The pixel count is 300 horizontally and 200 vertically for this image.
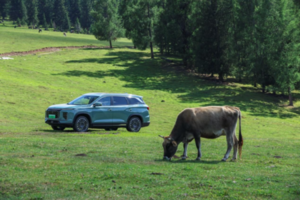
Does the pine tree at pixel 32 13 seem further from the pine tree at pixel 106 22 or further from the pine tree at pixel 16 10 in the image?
the pine tree at pixel 106 22

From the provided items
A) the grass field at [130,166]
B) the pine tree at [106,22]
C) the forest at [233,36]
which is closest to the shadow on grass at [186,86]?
the forest at [233,36]

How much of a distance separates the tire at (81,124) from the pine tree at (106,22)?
8151 cm

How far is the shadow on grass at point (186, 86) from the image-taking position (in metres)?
55.6

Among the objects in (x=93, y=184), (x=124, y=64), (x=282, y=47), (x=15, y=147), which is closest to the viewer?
(x=93, y=184)

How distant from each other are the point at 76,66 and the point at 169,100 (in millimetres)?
27232

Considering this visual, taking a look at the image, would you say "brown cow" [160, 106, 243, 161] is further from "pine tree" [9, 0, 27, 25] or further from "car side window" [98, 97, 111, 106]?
"pine tree" [9, 0, 27, 25]

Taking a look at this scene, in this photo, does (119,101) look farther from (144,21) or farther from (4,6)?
(4,6)

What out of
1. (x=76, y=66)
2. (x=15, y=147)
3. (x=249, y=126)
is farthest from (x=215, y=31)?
(x=15, y=147)

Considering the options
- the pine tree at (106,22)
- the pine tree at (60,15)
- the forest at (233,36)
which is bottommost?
the forest at (233,36)

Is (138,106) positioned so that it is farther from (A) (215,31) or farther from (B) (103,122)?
(A) (215,31)

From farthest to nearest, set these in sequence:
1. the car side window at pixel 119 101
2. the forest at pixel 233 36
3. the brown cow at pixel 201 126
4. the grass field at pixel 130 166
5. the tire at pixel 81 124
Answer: the forest at pixel 233 36
the car side window at pixel 119 101
the tire at pixel 81 124
the brown cow at pixel 201 126
the grass field at pixel 130 166

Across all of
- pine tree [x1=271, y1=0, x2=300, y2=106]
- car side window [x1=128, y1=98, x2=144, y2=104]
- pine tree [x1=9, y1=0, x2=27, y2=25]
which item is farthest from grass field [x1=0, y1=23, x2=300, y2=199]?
pine tree [x1=9, y1=0, x2=27, y2=25]

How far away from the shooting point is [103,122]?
25.8m

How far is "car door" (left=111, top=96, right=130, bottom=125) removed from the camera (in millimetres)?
26175
